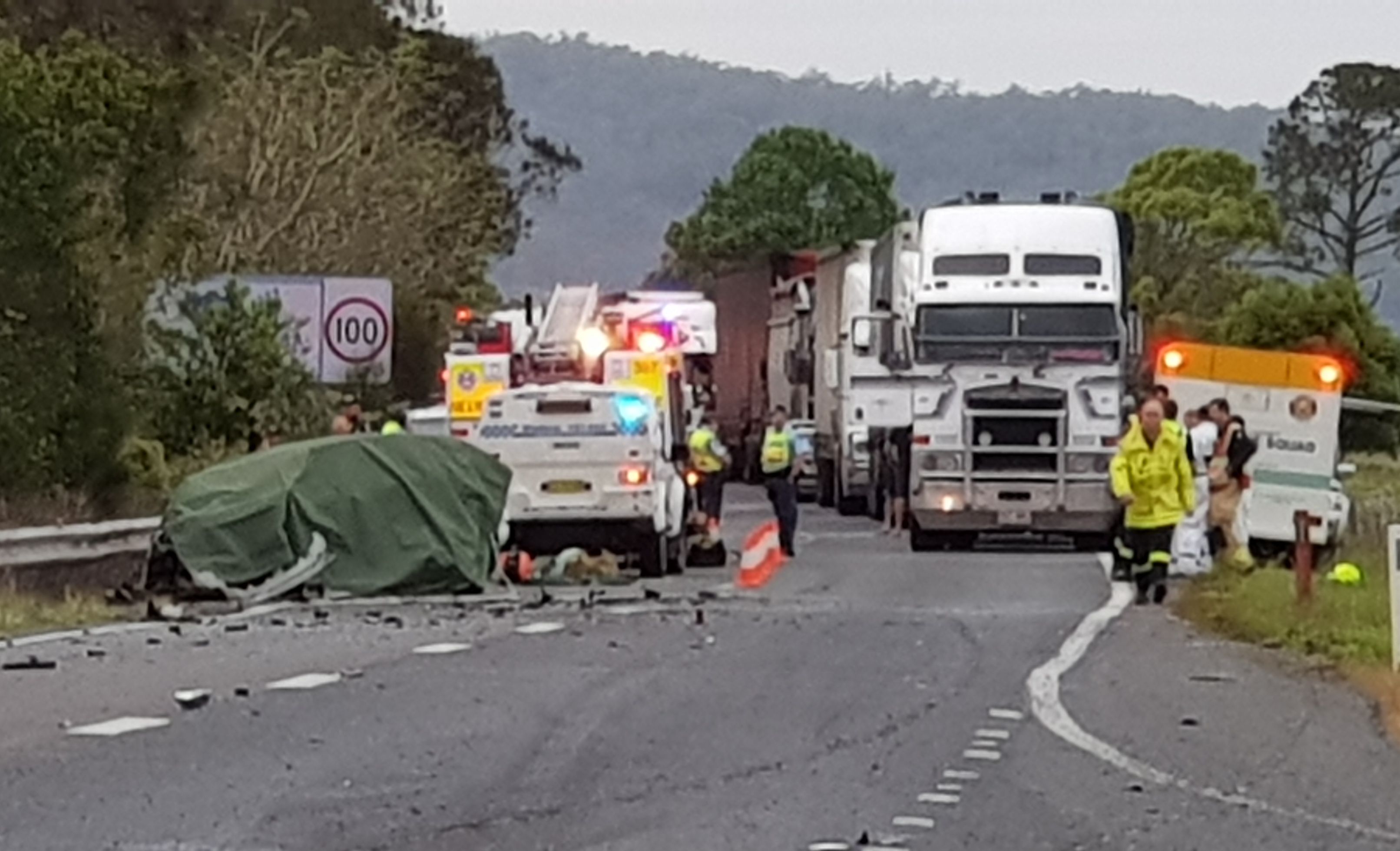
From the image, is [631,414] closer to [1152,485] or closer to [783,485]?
[783,485]

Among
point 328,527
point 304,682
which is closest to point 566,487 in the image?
point 328,527

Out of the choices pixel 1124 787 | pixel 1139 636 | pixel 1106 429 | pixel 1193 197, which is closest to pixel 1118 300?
pixel 1106 429

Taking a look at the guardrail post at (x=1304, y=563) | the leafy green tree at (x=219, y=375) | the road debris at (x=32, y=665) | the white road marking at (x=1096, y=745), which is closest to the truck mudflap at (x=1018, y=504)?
the leafy green tree at (x=219, y=375)

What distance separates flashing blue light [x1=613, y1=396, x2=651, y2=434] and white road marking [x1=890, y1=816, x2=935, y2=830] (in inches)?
703

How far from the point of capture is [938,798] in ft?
40.8

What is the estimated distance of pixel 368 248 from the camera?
55.7m

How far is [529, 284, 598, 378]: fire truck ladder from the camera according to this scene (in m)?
36.2

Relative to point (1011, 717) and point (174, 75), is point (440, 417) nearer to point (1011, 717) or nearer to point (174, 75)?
point (174, 75)

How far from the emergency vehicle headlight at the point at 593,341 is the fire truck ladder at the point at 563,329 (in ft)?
0.35

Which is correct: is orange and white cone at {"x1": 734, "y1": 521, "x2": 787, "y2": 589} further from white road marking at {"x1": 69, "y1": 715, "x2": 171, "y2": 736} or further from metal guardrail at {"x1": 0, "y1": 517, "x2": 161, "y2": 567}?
white road marking at {"x1": 69, "y1": 715, "x2": 171, "y2": 736}

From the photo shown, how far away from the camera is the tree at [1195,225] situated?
8375 centimetres

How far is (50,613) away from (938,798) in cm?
1144

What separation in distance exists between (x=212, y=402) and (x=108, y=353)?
205 inches

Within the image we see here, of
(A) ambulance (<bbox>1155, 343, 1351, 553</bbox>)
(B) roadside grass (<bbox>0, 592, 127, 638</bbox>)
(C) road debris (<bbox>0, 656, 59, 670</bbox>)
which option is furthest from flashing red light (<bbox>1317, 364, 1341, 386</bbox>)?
(C) road debris (<bbox>0, 656, 59, 670</bbox>)
